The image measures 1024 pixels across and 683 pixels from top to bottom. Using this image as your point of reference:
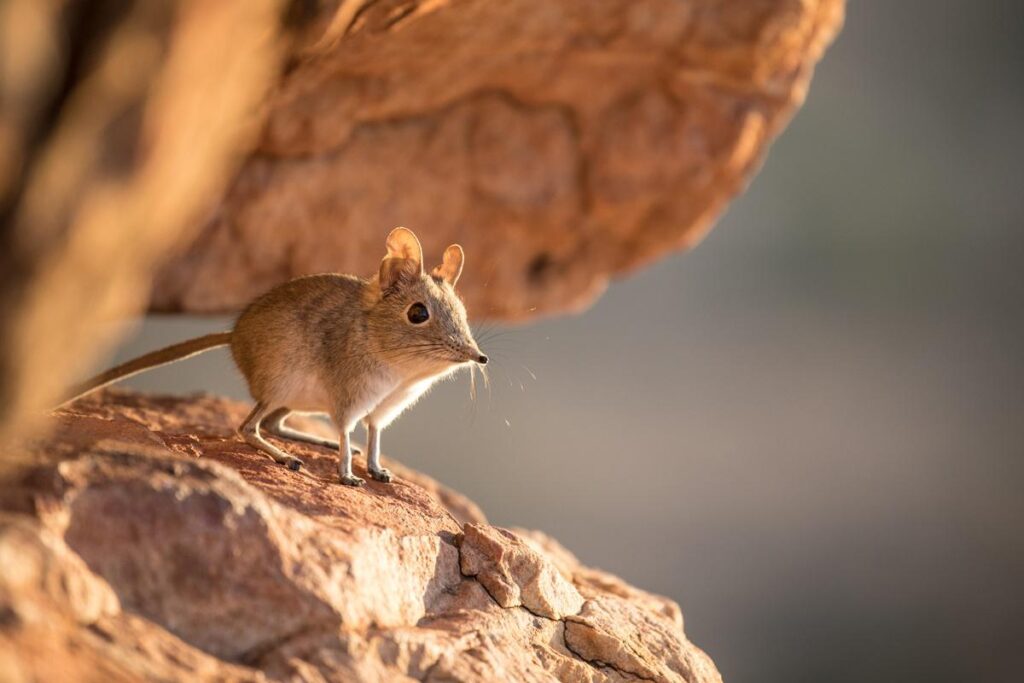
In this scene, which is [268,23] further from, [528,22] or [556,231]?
[556,231]

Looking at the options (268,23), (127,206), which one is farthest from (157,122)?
(268,23)

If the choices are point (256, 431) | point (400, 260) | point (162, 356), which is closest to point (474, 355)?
point (400, 260)

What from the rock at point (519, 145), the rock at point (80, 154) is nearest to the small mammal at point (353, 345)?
the rock at point (80, 154)

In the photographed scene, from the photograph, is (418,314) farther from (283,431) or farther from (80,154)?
(80,154)

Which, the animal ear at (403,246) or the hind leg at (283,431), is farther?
the hind leg at (283,431)

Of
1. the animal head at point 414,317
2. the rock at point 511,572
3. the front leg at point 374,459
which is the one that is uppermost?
the animal head at point 414,317

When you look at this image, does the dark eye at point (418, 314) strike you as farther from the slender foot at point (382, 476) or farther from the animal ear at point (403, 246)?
the slender foot at point (382, 476)

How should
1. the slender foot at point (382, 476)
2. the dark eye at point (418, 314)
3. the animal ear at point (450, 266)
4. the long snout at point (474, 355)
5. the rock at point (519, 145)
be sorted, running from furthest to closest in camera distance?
the rock at point (519, 145) → the animal ear at point (450, 266) → the slender foot at point (382, 476) → the dark eye at point (418, 314) → the long snout at point (474, 355)
